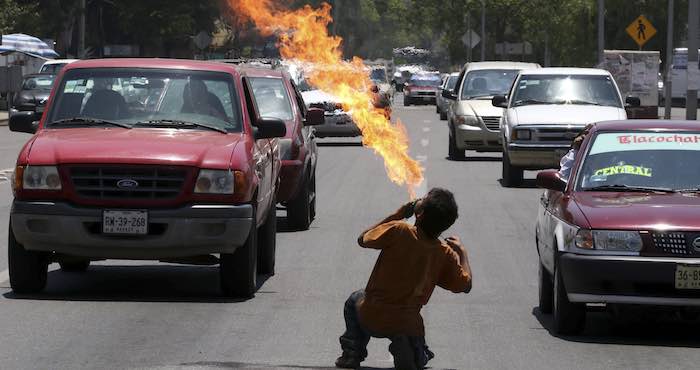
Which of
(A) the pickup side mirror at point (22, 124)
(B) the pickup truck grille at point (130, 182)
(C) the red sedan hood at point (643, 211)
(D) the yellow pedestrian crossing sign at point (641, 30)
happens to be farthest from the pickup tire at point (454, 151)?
(C) the red sedan hood at point (643, 211)

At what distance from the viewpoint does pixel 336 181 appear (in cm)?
2469

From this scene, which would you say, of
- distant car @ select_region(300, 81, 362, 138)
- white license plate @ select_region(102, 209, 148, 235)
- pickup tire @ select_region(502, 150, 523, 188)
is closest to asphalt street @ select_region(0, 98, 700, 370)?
white license plate @ select_region(102, 209, 148, 235)

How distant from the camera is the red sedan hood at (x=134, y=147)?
11367mm

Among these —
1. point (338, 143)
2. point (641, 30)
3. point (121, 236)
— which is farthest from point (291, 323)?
point (641, 30)

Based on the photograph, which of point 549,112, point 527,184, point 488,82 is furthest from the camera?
point 488,82

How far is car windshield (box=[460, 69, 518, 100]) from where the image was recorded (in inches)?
1229

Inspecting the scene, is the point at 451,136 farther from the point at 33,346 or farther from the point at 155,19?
the point at 155,19

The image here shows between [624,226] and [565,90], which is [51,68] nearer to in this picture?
[565,90]

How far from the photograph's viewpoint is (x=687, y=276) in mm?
9695

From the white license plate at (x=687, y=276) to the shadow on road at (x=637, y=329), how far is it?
1.52 ft

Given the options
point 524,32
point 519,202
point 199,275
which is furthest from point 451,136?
point 524,32

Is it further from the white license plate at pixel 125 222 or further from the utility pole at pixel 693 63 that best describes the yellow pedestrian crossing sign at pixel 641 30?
the white license plate at pixel 125 222

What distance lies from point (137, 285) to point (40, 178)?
141 cm

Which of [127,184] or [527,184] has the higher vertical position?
[127,184]
